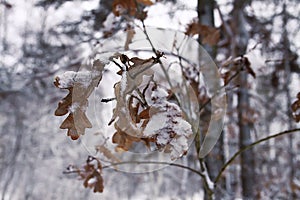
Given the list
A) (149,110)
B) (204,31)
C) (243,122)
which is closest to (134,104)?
(149,110)

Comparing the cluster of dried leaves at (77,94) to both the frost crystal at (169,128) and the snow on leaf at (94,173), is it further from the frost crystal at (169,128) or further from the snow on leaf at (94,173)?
the snow on leaf at (94,173)

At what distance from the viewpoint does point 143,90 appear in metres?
0.66

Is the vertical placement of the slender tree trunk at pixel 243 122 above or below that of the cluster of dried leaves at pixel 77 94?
above

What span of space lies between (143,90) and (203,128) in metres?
1.64

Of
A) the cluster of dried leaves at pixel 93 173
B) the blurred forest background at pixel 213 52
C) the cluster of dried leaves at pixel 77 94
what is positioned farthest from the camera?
the blurred forest background at pixel 213 52

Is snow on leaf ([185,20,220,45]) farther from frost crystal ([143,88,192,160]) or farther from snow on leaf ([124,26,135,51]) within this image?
frost crystal ([143,88,192,160])

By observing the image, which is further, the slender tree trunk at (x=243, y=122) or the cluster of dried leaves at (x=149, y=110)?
the slender tree trunk at (x=243, y=122)

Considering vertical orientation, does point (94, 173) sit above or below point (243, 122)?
→ below

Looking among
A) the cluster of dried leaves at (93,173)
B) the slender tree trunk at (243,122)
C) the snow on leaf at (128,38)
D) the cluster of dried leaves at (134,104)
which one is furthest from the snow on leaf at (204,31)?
the slender tree trunk at (243,122)

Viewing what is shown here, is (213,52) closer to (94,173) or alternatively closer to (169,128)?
(94,173)

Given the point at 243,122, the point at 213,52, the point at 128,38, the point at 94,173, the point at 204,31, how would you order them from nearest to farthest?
the point at 128,38, the point at 94,173, the point at 204,31, the point at 213,52, the point at 243,122

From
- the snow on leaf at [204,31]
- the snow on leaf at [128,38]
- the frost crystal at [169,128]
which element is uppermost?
the snow on leaf at [204,31]

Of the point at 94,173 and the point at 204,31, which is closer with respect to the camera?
the point at 94,173

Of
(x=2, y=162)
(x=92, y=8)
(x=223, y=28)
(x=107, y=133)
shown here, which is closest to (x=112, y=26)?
(x=107, y=133)
